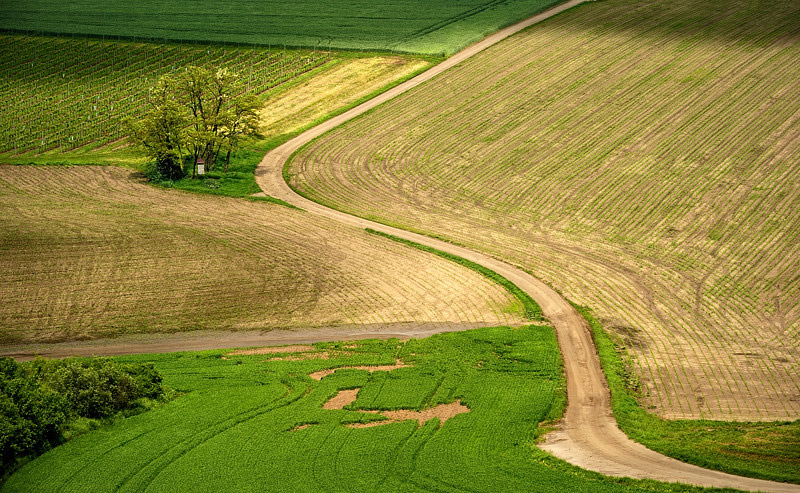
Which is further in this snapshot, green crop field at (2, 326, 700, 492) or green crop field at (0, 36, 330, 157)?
green crop field at (0, 36, 330, 157)

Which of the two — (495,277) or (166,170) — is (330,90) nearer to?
(166,170)

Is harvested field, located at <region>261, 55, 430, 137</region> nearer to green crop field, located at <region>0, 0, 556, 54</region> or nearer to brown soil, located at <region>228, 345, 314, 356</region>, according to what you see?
green crop field, located at <region>0, 0, 556, 54</region>

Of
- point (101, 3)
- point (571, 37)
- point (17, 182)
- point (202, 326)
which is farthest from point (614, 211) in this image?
point (101, 3)

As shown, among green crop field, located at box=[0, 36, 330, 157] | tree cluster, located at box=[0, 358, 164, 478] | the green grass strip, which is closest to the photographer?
tree cluster, located at box=[0, 358, 164, 478]

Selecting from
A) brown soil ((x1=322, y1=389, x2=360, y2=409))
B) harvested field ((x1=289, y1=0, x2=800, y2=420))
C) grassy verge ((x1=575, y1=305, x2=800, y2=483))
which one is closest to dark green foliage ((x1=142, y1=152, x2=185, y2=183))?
harvested field ((x1=289, y1=0, x2=800, y2=420))

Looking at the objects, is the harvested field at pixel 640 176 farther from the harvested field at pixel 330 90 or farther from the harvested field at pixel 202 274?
the harvested field at pixel 202 274

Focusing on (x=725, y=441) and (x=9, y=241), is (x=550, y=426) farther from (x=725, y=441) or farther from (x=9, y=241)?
(x=9, y=241)

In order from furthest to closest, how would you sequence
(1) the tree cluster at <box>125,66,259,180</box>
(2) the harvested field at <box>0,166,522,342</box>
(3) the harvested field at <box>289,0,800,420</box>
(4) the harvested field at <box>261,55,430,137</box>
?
(4) the harvested field at <box>261,55,430,137</box> < (1) the tree cluster at <box>125,66,259,180</box> < (2) the harvested field at <box>0,166,522,342</box> < (3) the harvested field at <box>289,0,800,420</box>

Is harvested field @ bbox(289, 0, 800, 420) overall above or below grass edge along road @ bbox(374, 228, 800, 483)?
above

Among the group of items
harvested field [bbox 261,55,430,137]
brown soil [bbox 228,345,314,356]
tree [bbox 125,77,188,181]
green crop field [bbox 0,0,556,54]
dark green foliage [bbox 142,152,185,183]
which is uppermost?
green crop field [bbox 0,0,556,54]
